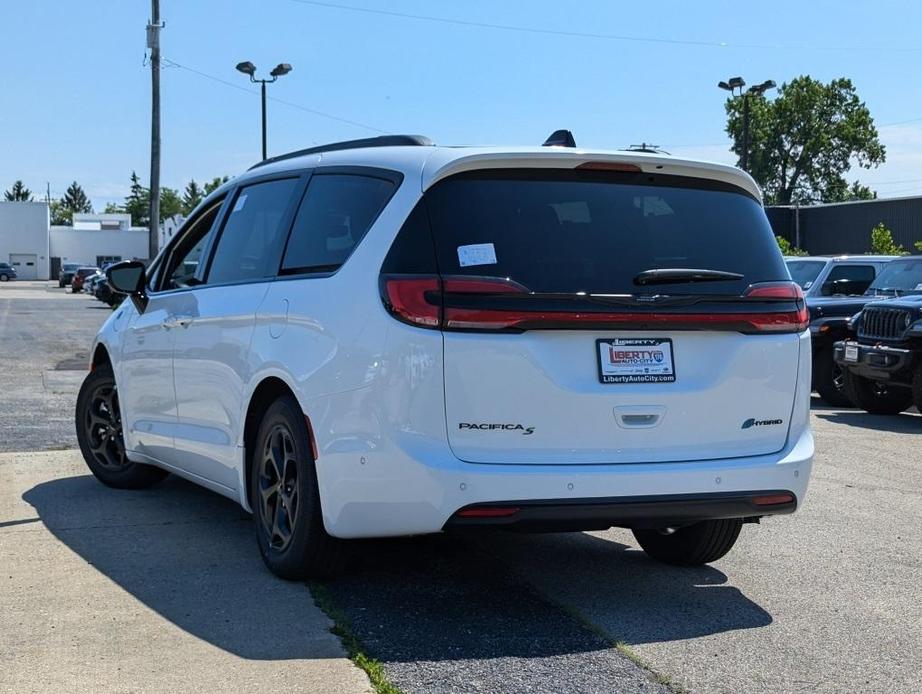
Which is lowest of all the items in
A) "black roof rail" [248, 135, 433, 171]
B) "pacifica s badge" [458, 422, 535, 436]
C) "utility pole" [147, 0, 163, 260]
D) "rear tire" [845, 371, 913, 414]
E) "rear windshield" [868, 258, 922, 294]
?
"rear tire" [845, 371, 913, 414]

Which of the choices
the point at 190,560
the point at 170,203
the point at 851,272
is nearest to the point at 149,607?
the point at 190,560

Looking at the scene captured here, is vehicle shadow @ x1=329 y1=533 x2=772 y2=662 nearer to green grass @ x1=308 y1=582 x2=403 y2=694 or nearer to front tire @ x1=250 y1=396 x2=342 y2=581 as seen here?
green grass @ x1=308 y1=582 x2=403 y2=694

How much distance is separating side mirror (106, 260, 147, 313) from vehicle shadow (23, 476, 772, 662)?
126 cm

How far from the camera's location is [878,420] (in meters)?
13.4

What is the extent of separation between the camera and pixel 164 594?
5.36 m

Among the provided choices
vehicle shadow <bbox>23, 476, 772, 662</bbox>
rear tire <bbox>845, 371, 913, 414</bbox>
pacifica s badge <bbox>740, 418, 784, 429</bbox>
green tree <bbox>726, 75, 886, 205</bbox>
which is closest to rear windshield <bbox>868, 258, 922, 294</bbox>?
rear tire <bbox>845, 371, 913, 414</bbox>

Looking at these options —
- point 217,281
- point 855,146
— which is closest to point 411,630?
point 217,281

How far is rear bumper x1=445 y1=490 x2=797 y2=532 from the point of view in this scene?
4.80m

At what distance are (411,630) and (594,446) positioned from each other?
3.26ft

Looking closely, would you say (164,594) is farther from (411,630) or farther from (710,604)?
(710,604)

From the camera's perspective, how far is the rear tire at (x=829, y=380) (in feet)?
50.0

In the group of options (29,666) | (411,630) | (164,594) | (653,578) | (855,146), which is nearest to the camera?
(29,666)

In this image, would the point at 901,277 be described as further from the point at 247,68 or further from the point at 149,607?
the point at 247,68

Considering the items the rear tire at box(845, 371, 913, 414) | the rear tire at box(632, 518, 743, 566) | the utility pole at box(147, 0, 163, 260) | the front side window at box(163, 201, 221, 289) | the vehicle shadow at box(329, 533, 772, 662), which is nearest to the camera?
the vehicle shadow at box(329, 533, 772, 662)
